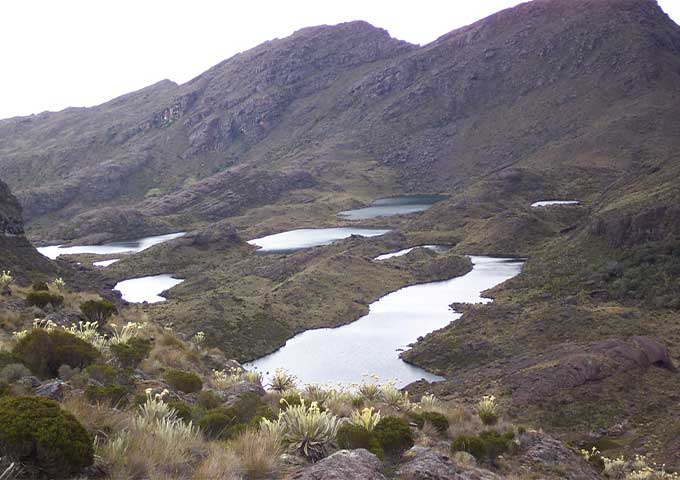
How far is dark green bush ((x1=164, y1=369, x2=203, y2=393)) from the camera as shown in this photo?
12155mm

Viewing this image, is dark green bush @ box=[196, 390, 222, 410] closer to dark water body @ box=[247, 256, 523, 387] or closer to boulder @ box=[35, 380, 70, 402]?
Result: boulder @ box=[35, 380, 70, 402]

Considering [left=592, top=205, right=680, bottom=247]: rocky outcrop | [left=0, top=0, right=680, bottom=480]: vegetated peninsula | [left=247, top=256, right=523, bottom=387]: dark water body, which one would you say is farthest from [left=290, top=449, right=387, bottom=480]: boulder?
[left=592, top=205, right=680, bottom=247]: rocky outcrop

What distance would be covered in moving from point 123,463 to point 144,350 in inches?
312

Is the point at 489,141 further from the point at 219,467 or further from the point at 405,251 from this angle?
the point at 219,467

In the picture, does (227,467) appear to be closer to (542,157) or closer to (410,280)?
(410,280)

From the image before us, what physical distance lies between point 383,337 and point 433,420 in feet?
111

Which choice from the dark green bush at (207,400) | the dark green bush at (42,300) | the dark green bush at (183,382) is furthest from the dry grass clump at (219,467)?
the dark green bush at (42,300)

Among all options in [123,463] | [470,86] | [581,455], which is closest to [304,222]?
[470,86]

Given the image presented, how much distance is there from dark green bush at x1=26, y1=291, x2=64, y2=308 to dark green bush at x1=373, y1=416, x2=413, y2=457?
11.9m

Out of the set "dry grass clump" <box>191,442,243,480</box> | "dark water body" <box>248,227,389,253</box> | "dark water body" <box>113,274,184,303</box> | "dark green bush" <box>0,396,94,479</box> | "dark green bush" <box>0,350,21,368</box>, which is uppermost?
"dark green bush" <box>0,396,94,479</box>

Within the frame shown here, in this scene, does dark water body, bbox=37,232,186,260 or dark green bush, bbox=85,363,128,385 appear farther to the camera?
dark water body, bbox=37,232,186,260

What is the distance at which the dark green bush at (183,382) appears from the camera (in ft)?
39.9

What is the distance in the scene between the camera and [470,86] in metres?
193

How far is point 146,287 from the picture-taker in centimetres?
7488
